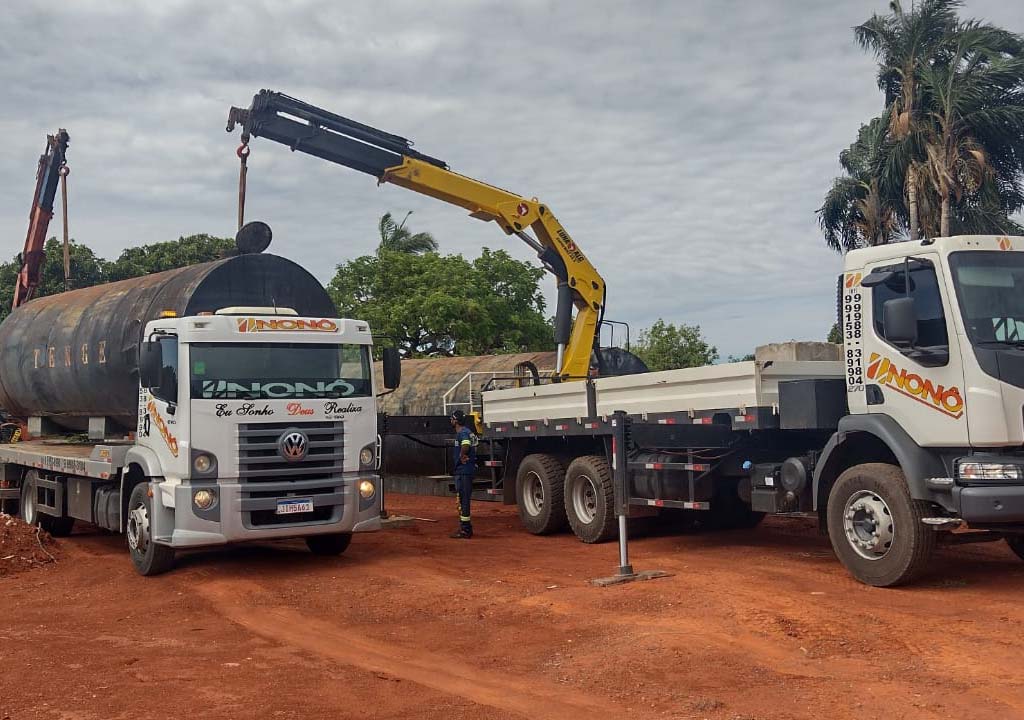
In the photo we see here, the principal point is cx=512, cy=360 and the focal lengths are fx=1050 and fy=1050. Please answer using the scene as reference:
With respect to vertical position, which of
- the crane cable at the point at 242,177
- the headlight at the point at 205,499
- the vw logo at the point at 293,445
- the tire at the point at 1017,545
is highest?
the crane cable at the point at 242,177

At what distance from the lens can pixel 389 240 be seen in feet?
143

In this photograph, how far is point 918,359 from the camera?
8.85 metres

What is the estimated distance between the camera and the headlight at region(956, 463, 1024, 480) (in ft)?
27.5

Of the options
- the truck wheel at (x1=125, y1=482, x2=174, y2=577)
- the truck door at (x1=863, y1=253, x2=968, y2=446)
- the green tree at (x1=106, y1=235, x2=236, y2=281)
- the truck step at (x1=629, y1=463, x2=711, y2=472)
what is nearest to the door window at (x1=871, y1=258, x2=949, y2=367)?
the truck door at (x1=863, y1=253, x2=968, y2=446)

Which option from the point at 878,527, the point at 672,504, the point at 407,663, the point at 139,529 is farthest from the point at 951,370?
the point at 139,529

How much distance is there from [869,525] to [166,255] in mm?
35942

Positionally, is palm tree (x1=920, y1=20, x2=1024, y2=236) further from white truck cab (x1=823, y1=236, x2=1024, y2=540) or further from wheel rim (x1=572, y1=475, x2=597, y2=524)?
white truck cab (x1=823, y1=236, x2=1024, y2=540)

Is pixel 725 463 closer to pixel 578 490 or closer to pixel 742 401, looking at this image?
pixel 742 401

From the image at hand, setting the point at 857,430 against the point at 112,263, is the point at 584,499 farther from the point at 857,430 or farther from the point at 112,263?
the point at 112,263

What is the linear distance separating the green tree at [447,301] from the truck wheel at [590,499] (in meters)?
21.3

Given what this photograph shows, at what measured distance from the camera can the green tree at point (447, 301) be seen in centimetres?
3488

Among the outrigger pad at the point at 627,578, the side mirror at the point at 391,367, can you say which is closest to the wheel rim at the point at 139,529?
the side mirror at the point at 391,367

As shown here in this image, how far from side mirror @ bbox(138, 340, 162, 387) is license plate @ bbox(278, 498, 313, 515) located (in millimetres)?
1805

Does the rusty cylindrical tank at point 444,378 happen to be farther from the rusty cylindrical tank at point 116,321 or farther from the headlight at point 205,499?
the headlight at point 205,499
